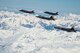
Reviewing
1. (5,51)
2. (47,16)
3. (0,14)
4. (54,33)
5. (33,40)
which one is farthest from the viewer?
(0,14)

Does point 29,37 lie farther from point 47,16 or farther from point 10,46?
point 47,16

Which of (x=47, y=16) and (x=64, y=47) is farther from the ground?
(x=47, y=16)

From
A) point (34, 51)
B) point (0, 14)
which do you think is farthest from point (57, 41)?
point (0, 14)

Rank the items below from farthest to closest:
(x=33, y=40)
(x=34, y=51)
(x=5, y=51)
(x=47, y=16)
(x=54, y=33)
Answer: (x=54, y=33) → (x=33, y=40) → (x=5, y=51) → (x=34, y=51) → (x=47, y=16)

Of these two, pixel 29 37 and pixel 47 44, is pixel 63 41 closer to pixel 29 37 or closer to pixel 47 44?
pixel 47 44

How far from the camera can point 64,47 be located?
27719mm

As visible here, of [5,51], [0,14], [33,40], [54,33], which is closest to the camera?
[5,51]

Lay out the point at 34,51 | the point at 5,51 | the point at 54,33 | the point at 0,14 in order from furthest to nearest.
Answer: the point at 0,14, the point at 54,33, the point at 5,51, the point at 34,51

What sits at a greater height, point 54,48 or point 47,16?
point 47,16

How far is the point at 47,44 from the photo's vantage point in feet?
94.6

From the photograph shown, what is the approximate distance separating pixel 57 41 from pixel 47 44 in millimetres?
1940

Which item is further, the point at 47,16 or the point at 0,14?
the point at 0,14

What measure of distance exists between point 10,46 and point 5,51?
5.59 feet

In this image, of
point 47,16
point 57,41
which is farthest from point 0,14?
point 47,16
